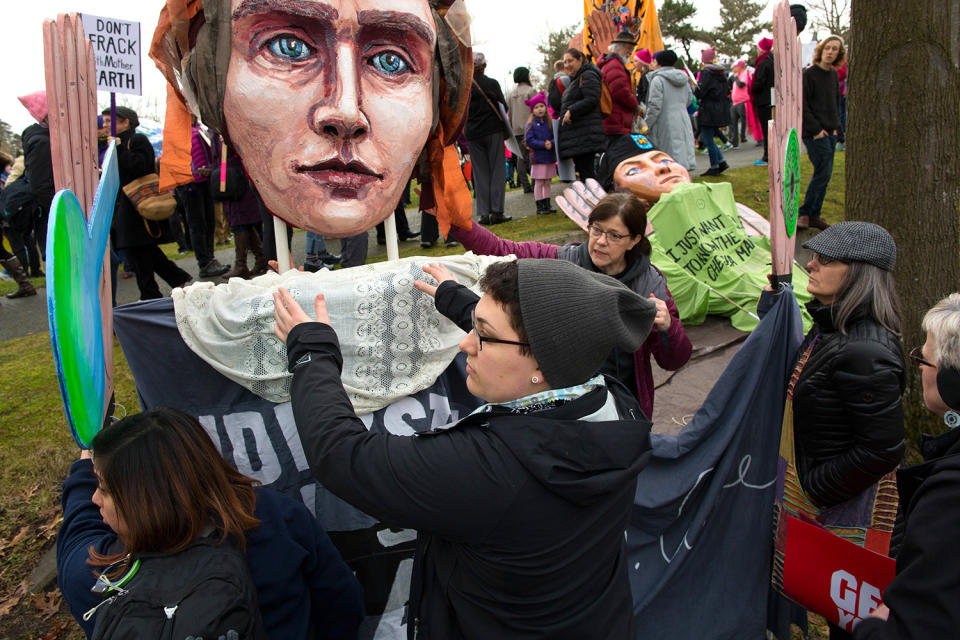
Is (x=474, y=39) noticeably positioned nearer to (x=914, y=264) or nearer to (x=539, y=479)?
(x=539, y=479)

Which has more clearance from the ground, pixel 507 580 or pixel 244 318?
pixel 244 318

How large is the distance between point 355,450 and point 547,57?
3110 centimetres

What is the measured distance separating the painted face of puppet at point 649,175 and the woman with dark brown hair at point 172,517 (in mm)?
5472

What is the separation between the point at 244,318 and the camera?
1.90m

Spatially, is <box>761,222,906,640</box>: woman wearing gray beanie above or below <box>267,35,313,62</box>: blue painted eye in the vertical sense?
below

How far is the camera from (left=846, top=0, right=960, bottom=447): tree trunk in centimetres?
321

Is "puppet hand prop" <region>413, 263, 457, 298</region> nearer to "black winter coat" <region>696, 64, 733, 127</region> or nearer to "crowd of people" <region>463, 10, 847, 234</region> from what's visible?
"crowd of people" <region>463, 10, 847, 234</region>

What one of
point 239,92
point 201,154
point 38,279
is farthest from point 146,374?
point 38,279

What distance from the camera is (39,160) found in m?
5.12

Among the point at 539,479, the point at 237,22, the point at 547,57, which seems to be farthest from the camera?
the point at 547,57

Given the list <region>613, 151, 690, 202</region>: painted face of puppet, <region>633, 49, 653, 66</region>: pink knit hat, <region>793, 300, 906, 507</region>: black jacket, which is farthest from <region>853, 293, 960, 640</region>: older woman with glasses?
<region>633, 49, 653, 66</region>: pink knit hat

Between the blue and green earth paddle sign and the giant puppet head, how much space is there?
131 cm

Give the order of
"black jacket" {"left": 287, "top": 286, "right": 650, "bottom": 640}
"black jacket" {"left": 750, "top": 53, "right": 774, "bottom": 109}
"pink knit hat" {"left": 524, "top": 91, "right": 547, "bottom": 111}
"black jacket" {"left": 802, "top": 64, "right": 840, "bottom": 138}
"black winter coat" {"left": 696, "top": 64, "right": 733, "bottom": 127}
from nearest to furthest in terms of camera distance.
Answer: "black jacket" {"left": 287, "top": 286, "right": 650, "bottom": 640} → "black jacket" {"left": 802, "top": 64, "right": 840, "bottom": 138} → "black jacket" {"left": 750, "top": 53, "right": 774, "bottom": 109} → "pink knit hat" {"left": 524, "top": 91, "right": 547, "bottom": 111} → "black winter coat" {"left": 696, "top": 64, "right": 733, "bottom": 127}

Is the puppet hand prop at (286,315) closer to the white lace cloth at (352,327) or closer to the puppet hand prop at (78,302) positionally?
the white lace cloth at (352,327)
